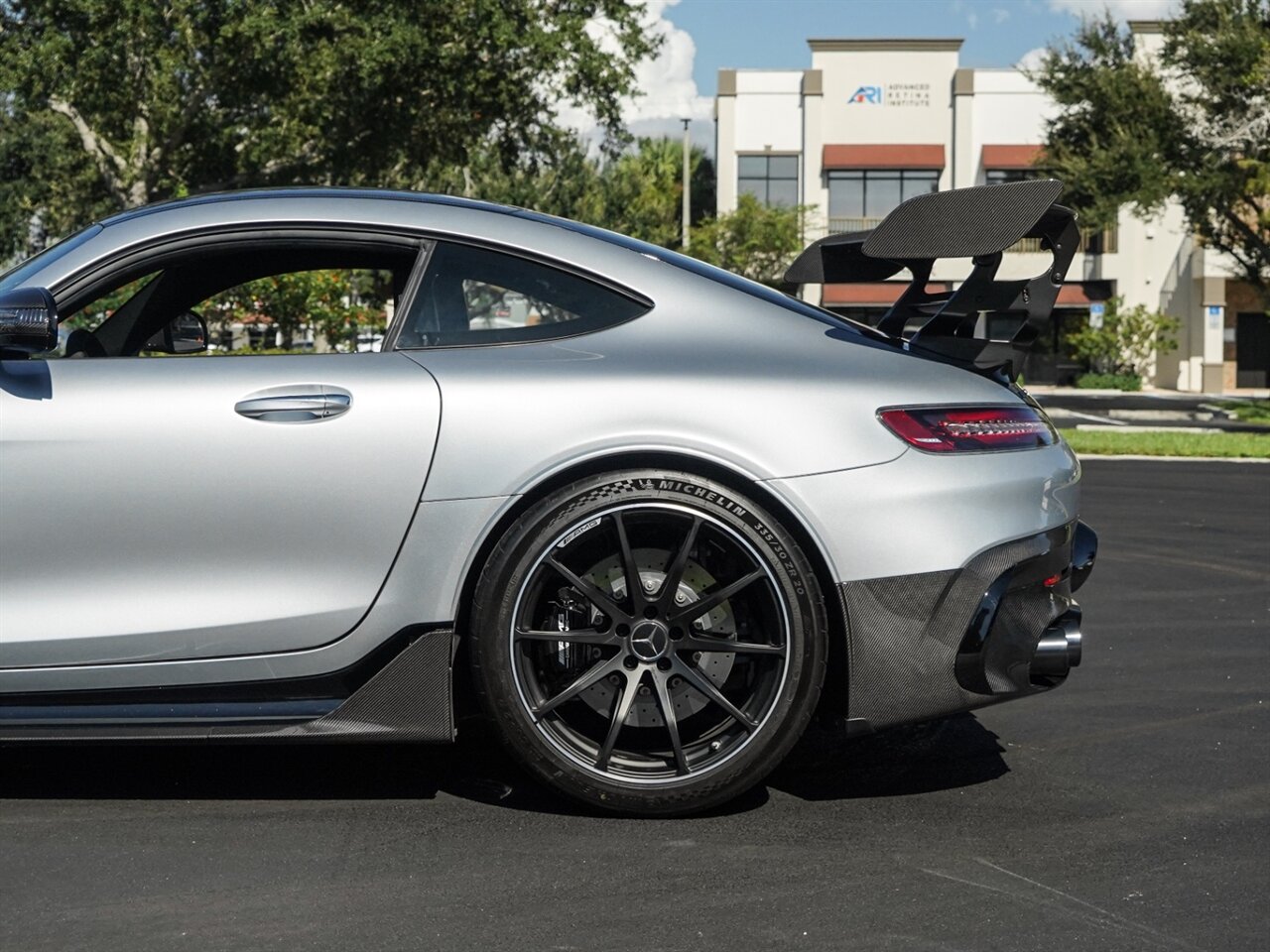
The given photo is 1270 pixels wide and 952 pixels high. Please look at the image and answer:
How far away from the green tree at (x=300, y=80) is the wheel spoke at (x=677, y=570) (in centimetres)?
2342

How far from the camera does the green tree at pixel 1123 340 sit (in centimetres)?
5034

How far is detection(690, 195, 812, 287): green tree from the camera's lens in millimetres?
51125

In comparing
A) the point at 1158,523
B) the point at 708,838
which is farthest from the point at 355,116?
the point at 708,838

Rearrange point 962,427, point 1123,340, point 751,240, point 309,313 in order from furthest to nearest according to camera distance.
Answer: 1. point 751,240
2. point 1123,340
3. point 309,313
4. point 962,427

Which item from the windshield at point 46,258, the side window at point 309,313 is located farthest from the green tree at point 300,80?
the windshield at point 46,258

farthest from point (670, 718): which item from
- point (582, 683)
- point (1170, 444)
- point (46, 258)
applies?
point (1170, 444)

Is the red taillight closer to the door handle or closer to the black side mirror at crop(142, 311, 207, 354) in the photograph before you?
the door handle

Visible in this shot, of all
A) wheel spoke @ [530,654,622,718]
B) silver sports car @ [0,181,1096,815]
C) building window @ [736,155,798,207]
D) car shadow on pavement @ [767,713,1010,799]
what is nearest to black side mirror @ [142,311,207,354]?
silver sports car @ [0,181,1096,815]

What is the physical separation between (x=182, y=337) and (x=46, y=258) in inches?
38.1

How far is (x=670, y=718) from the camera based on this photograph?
12.5 ft

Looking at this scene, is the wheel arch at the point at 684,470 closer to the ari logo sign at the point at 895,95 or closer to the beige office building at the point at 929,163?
the beige office building at the point at 929,163

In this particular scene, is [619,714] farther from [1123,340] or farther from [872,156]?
[872,156]

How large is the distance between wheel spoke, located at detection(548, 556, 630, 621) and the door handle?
631mm

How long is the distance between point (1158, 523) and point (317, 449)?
26.8ft
